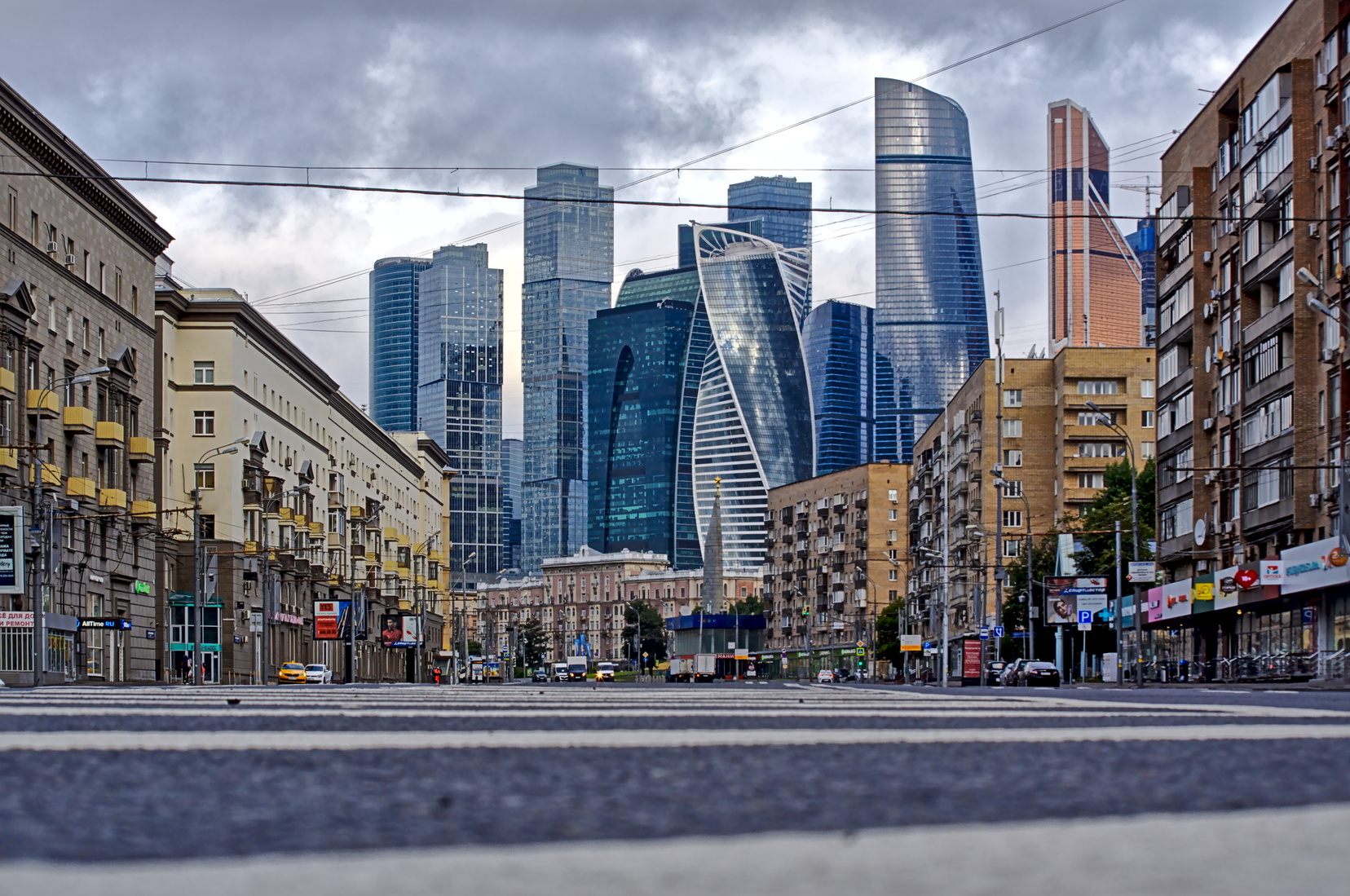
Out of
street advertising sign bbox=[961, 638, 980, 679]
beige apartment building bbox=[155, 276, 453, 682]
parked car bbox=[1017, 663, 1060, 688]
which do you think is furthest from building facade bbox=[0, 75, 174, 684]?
parked car bbox=[1017, 663, 1060, 688]

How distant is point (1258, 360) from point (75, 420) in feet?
135

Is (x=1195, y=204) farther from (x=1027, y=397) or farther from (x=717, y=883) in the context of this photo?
(x=717, y=883)

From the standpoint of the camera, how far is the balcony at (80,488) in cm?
5903

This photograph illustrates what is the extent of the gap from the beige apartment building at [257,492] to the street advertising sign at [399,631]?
1.14 ft

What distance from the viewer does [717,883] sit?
113 inches

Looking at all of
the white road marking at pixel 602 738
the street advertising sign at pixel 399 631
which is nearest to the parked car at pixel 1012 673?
the street advertising sign at pixel 399 631

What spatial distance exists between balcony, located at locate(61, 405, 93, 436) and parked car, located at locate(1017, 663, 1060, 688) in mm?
33644

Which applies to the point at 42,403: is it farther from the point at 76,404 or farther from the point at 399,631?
the point at 399,631

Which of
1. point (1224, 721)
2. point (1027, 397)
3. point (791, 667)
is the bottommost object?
point (791, 667)

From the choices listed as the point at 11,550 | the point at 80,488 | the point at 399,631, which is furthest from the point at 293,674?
the point at 11,550

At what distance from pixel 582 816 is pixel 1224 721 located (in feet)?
18.7

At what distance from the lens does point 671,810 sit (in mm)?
4016

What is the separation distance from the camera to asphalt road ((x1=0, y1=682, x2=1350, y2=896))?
2.95 metres

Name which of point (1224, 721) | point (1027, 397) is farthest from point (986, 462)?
point (1224, 721)
